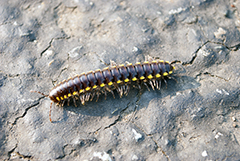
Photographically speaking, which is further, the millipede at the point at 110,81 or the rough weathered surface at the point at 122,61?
the millipede at the point at 110,81

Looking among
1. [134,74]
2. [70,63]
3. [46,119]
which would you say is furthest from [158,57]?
[46,119]

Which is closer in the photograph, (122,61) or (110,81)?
(110,81)

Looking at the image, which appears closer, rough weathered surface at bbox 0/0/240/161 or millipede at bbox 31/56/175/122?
rough weathered surface at bbox 0/0/240/161

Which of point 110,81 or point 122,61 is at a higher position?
point 110,81
